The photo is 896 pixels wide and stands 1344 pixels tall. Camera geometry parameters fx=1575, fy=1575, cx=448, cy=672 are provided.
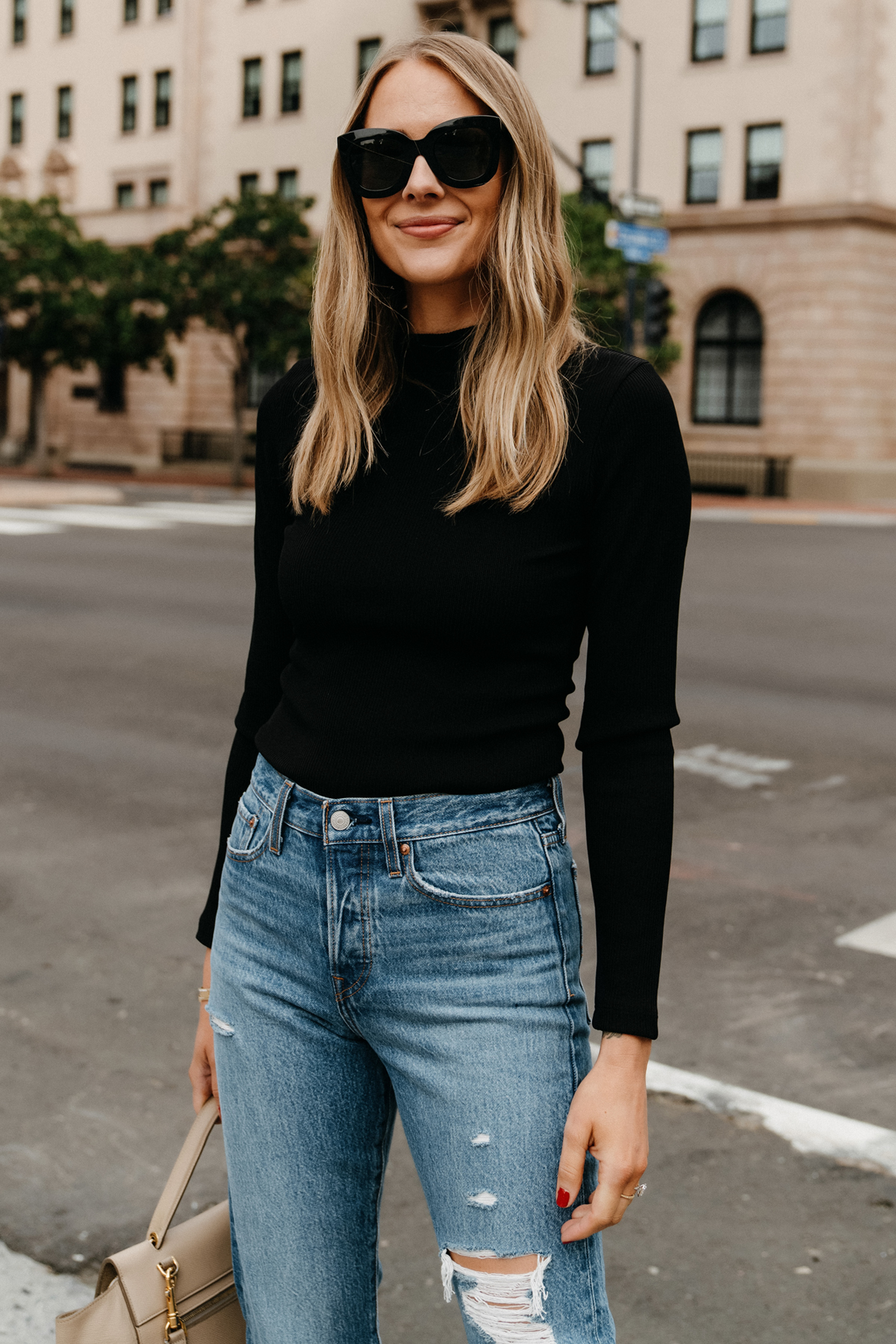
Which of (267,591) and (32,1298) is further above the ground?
(267,591)

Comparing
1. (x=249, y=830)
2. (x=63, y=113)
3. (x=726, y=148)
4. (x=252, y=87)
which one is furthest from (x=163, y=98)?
(x=249, y=830)

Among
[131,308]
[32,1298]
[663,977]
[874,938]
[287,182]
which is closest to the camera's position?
[32,1298]

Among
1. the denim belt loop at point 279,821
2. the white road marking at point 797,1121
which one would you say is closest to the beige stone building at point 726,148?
the white road marking at point 797,1121

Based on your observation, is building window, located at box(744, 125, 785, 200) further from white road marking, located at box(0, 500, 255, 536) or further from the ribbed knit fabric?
the ribbed knit fabric

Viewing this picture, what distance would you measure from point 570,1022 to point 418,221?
3.24 ft

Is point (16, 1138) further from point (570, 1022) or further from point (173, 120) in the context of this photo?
point (173, 120)

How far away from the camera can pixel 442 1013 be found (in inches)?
69.9

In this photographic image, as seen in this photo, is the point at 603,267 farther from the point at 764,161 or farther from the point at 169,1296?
the point at 169,1296

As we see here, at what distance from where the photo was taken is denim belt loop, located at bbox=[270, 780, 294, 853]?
1872mm

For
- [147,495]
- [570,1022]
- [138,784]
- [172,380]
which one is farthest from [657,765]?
[172,380]

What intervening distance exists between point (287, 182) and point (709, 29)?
1361 cm

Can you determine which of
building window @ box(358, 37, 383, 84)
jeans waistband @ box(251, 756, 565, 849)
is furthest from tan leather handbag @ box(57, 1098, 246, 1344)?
building window @ box(358, 37, 383, 84)

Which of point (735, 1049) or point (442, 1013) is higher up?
point (442, 1013)

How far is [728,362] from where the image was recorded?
126 feet
